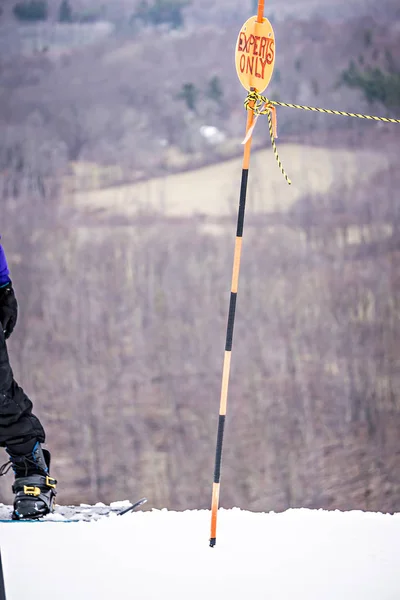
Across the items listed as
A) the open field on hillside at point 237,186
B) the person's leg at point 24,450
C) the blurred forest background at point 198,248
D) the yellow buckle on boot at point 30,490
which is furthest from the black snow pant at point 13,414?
A: the open field on hillside at point 237,186

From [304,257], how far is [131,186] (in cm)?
129

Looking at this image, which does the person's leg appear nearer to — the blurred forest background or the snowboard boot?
the snowboard boot

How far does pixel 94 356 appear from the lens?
461 cm

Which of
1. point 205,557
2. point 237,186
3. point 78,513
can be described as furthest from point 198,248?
point 205,557

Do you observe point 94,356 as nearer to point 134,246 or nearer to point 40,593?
point 134,246

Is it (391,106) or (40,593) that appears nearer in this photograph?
(40,593)

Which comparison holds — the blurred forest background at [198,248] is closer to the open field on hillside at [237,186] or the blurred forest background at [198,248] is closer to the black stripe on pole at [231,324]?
the open field on hillside at [237,186]

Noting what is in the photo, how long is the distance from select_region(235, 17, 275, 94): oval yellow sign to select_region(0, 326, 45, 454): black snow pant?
88cm

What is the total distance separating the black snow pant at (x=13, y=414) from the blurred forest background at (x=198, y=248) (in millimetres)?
2712

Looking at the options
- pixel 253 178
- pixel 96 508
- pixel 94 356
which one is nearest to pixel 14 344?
pixel 94 356

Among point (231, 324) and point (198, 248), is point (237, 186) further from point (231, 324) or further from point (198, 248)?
point (231, 324)

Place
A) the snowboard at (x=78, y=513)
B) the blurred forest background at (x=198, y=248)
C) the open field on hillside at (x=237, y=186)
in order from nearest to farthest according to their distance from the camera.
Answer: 1. the snowboard at (x=78, y=513)
2. the blurred forest background at (x=198, y=248)
3. the open field on hillside at (x=237, y=186)

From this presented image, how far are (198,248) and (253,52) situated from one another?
305cm

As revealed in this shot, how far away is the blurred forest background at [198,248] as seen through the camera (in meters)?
4.46
